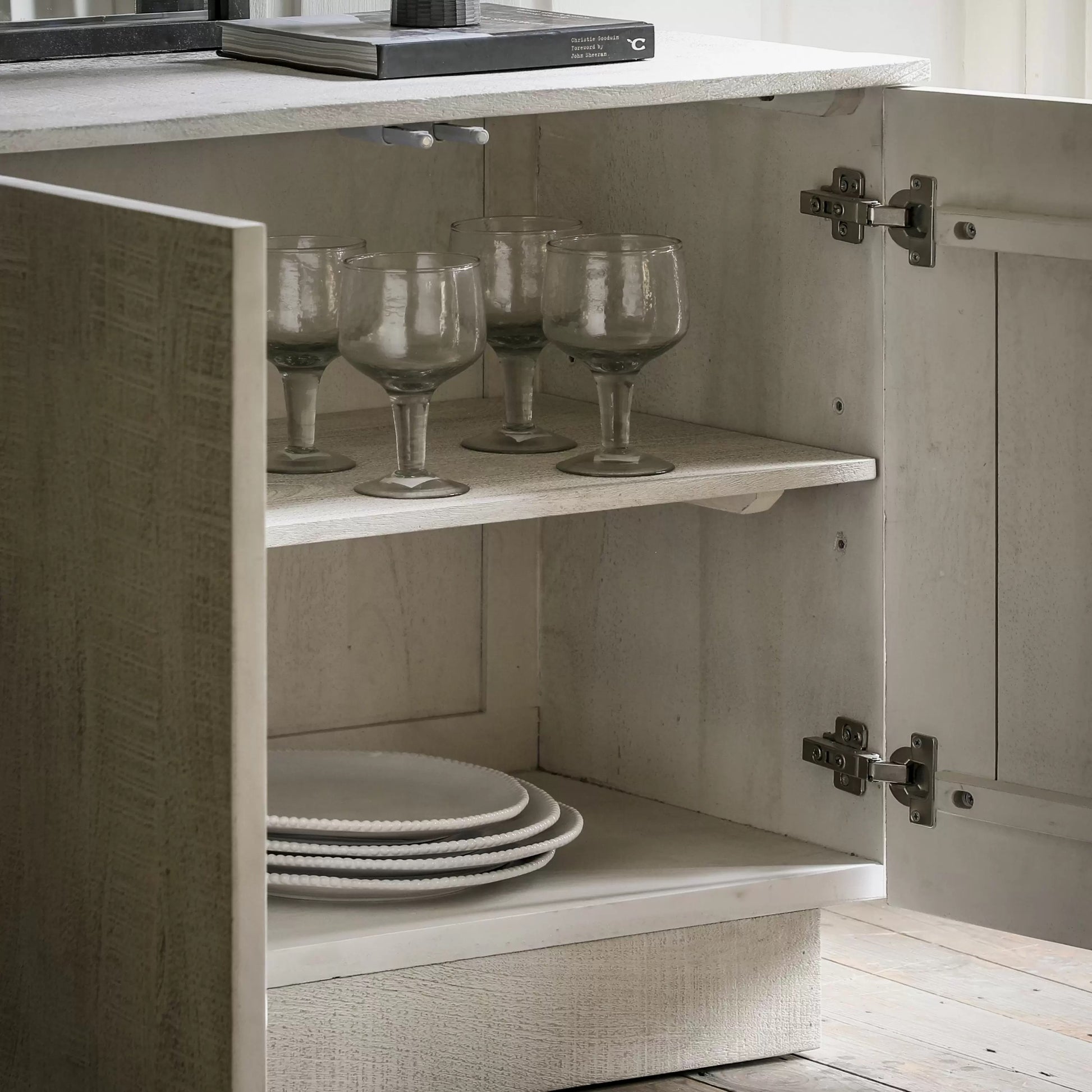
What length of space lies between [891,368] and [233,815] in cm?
63

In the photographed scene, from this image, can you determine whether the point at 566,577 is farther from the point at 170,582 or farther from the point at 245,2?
the point at 170,582

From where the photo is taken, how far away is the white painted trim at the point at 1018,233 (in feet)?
4.51

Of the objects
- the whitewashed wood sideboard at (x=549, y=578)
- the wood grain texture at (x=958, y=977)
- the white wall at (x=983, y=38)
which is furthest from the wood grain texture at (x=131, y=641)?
the white wall at (x=983, y=38)

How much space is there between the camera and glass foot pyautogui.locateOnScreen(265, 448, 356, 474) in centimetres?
151

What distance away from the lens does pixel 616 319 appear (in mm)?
1479

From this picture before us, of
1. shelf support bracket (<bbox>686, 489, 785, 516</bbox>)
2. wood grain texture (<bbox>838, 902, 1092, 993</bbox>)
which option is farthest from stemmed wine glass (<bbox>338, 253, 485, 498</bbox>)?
wood grain texture (<bbox>838, 902, 1092, 993</bbox>)

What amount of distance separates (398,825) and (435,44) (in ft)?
1.71

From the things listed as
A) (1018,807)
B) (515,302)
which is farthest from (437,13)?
(1018,807)

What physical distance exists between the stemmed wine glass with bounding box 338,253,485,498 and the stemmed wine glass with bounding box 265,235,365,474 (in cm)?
6

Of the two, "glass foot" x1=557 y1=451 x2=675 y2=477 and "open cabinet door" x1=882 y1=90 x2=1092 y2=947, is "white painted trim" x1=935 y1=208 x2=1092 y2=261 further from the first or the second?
"glass foot" x1=557 y1=451 x2=675 y2=477

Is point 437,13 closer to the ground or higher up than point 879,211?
higher up

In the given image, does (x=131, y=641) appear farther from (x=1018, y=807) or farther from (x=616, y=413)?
(x=1018, y=807)

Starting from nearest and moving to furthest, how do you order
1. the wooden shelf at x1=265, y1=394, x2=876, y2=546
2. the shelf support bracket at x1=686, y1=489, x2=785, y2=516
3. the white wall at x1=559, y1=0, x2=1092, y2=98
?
the wooden shelf at x1=265, y1=394, x2=876, y2=546 → the shelf support bracket at x1=686, y1=489, x2=785, y2=516 → the white wall at x1=559, y1=0, x2=1092, y2=98

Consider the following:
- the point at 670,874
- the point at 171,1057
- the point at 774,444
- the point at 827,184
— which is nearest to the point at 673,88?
the point at 827,184
